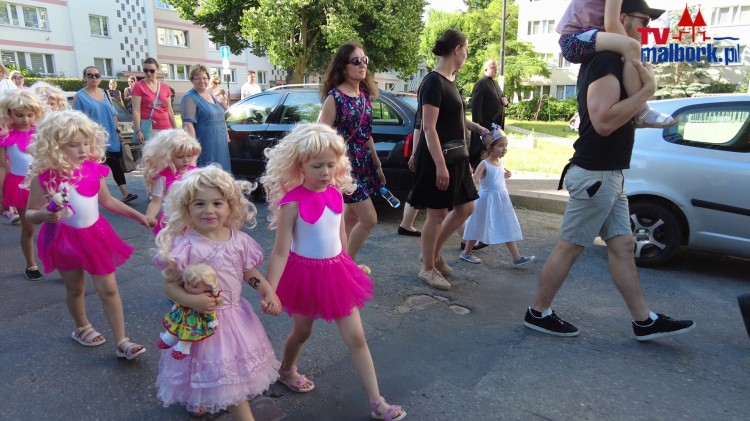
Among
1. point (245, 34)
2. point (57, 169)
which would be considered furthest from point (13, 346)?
point (245, 34)

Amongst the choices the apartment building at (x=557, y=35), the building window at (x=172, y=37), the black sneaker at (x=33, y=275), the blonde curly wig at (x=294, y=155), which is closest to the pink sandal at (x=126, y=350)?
the blonde curly wig at (x=294, y=155)

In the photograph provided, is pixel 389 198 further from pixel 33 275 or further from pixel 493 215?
pixel 33 275

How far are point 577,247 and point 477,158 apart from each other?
305cm

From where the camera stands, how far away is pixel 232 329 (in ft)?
6.85

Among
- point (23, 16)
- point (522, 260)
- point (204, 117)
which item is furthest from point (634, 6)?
point (23, 16)

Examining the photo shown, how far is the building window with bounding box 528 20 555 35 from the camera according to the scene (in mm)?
38375

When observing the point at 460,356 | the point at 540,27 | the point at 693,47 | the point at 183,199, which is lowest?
the point at 460,356

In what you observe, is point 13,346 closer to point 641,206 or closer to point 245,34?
point 641,206

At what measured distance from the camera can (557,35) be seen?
1527 inches

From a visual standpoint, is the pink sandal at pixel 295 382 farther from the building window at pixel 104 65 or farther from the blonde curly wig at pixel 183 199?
the building window at pixel 104 65

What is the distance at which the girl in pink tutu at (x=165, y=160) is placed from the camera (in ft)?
10.5

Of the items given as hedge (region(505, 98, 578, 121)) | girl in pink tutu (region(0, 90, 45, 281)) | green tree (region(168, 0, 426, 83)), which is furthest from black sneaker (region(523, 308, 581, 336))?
hedge (region(505, 98, 578, 121))

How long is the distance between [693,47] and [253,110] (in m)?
32.1

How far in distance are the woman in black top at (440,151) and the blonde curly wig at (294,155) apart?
144 cm
